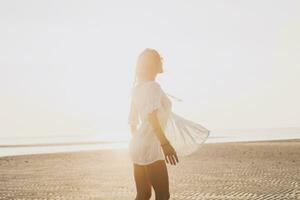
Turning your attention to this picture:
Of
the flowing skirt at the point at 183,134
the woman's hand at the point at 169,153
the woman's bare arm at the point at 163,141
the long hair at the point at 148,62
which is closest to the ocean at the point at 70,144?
the flowing skirt at the point at 183,134

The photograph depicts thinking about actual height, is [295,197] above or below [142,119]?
below

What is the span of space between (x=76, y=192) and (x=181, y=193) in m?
3.13

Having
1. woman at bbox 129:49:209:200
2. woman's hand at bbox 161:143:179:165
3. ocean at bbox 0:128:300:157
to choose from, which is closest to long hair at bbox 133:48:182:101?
woman at bbox 129:49:209:200

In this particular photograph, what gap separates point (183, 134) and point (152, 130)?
1.52ft

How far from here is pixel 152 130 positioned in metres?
4.95

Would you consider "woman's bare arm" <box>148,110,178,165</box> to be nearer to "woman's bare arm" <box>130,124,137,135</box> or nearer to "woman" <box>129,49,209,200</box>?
"woman" <box>129,49,209,200</box>

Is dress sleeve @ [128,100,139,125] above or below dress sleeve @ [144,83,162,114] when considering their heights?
below

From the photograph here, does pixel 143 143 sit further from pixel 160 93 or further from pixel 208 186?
pixel 208 186

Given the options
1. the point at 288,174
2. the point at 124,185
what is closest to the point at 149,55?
the point at 124,185

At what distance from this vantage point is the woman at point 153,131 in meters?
4.79

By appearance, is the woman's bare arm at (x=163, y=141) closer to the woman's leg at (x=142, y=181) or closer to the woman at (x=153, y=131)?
the woman at (x=153, y=131)

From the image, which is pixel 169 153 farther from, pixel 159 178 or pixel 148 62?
pixel 148 62

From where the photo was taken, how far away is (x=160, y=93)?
16.1 feet

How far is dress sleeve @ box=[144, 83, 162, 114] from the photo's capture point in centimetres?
481
